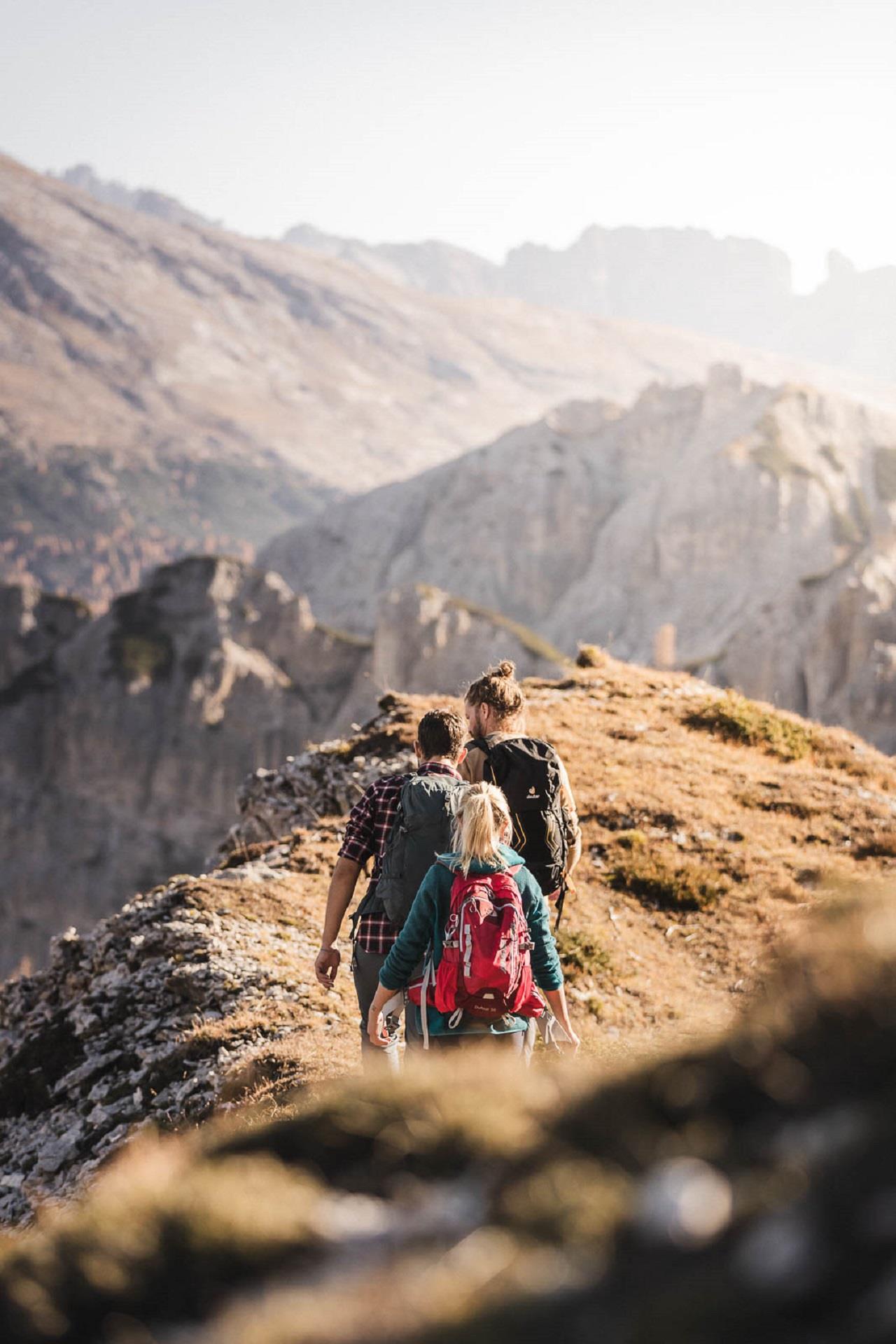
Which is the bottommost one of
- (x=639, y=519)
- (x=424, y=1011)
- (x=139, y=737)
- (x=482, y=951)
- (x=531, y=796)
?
(x=139, y=737)

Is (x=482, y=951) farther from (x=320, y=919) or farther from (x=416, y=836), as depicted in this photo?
(x=320, y=919)

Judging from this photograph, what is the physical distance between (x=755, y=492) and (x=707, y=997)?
109470 millimetres

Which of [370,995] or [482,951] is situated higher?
[482,951]

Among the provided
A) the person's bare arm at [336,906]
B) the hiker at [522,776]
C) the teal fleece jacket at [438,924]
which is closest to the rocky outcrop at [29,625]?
the person's bare arm at [336,906]

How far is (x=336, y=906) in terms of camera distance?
7.20 m

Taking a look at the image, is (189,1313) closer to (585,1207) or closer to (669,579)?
(585,1207)

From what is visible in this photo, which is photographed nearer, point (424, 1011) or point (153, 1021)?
point (424, 1011)

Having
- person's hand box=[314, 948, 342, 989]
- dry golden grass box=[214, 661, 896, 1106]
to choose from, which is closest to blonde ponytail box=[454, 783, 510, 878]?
person's hand box=[314, 948, 342, 989]

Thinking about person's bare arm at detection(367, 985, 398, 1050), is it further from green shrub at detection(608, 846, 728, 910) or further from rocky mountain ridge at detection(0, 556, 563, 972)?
rocky mountain ridge at detection(0, 556, 563, 972)

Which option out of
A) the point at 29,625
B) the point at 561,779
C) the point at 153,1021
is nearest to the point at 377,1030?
the point at 561,779

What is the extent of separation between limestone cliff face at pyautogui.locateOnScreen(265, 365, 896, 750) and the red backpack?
67505 mm

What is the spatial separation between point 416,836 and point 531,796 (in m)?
1.10

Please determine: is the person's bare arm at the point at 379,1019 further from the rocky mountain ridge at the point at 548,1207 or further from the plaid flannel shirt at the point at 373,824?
the rocky mountain ridge at the point at 548,1207

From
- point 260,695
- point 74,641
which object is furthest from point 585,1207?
point 74,641
